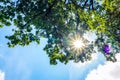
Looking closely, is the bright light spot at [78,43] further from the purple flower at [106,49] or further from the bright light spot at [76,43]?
the purple flower at [106,49]

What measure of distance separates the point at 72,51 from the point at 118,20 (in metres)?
5.87

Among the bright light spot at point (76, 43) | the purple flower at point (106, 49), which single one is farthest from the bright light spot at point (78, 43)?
the purple flower at point (106, 49)

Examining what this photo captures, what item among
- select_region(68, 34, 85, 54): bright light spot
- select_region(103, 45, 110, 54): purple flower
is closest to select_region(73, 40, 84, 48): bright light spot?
select_region(68, 34, 85, 54): bright light spot

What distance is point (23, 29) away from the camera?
80.2 feet

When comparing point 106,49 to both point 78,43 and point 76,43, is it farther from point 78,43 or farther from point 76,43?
point 76,43

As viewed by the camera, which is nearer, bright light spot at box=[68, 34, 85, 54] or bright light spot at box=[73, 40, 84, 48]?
bright light spot at box=[68, 34, 85, 54]

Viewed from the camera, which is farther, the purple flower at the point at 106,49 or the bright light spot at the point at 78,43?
the purple flower at the point at 106,49

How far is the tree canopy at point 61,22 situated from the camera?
2359cm

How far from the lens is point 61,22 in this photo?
82.9 ft

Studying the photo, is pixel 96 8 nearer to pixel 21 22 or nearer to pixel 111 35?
pixel 111 35

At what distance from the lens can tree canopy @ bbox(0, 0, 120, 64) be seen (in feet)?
77.4

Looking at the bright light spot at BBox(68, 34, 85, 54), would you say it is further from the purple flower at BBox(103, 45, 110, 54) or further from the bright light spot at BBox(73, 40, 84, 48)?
the purple flower at BBox(103, 45, 110, 54)

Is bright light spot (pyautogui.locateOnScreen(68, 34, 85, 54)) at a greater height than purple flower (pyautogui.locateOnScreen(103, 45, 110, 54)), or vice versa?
purple flower (pyautogui.locateOnScreen(103, 45, 110, 54))

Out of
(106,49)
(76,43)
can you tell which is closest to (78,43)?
(76,43)
